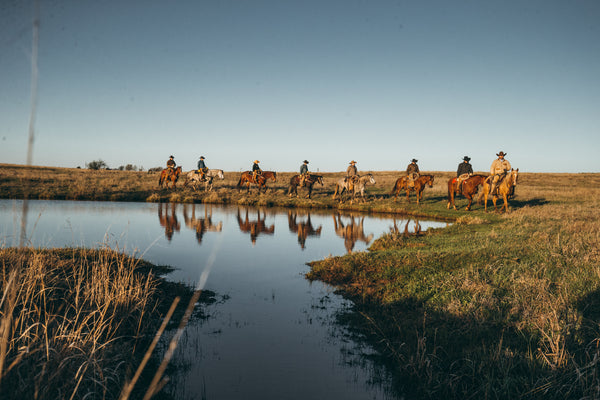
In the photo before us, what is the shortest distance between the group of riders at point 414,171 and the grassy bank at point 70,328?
17.9 metres

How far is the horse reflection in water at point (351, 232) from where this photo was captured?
44.2 ft

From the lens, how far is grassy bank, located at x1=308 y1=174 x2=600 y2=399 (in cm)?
402

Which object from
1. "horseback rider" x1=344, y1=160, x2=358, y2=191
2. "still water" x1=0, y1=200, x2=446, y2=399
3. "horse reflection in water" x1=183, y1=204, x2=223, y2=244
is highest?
"horseback rider" x1=344, y1=160, x2=358, y2=191

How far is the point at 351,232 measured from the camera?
1576cm

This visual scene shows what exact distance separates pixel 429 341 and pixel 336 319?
1716mm

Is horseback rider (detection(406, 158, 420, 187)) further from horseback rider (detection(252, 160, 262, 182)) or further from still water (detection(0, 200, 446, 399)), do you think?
horseback rider (detection(252, 160, 262, 182))

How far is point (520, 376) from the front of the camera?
3.98 metres

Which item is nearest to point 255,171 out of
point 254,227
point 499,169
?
point 254,227

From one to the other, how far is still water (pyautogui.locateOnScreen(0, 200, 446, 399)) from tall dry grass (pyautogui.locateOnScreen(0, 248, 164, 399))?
2.11 feet

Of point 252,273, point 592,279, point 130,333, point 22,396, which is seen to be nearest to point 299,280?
point 252,273

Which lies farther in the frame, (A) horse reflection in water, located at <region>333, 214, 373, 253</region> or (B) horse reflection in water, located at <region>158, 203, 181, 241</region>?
(B) horse reflection in water, located at <region>158, 203, 181, 241</region>

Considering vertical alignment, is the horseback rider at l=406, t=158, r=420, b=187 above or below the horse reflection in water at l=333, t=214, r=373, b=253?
above

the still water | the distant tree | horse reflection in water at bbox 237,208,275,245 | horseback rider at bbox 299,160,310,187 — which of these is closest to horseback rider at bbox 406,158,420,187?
horseback rider at bbox 299,160,310,187

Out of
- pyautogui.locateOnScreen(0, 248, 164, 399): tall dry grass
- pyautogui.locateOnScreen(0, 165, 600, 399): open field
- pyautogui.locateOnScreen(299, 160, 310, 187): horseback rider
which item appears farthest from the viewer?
pyautogui.locateOnScreen(299, 160, 310, 187): horseback rider
